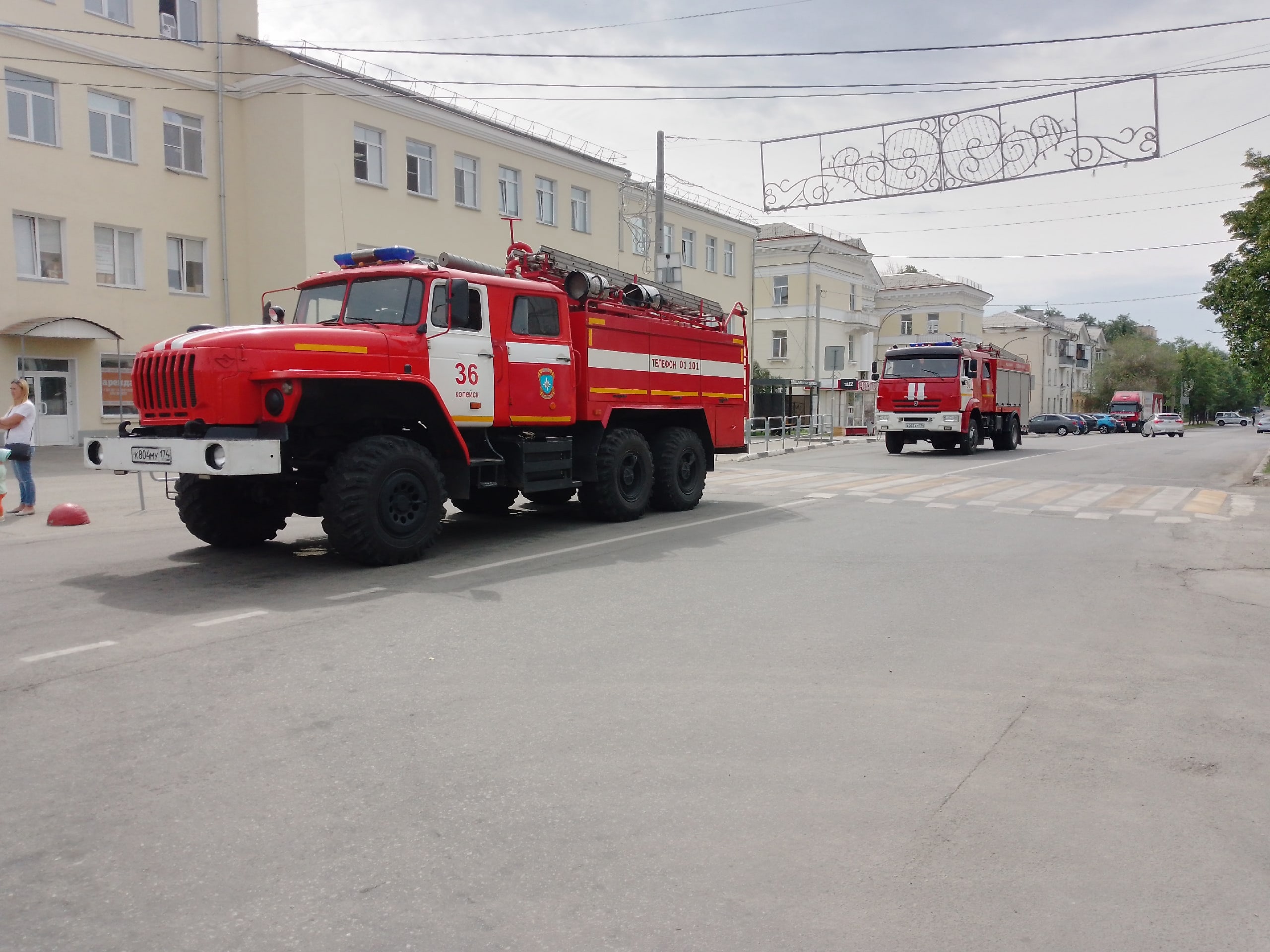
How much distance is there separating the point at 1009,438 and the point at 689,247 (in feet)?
49.1

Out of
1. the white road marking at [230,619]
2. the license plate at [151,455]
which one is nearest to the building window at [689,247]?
the license plate at [151,455]

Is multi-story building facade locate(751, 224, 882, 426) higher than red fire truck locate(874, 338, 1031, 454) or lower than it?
higher

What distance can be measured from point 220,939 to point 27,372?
23.7m

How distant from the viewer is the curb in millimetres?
26453

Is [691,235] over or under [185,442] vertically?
over

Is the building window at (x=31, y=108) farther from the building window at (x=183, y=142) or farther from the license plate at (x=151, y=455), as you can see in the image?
the license plate at (x=151, y=455)

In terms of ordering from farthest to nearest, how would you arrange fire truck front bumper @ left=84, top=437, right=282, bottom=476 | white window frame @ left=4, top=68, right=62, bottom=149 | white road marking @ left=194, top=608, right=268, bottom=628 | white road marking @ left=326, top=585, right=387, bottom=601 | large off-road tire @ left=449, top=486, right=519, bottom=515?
white window frame @ left=4, top=68, right=62, bottom=149, large off-road tire @ left=449, top=486, right=519, bottom=515, fire truck front bumper @ left=84, top=437, right=282, bottom=476, white road marking @ left=326, top=585, right=387, bottom=601, white road marking @ left=194, top=608, right=268, bottom=628

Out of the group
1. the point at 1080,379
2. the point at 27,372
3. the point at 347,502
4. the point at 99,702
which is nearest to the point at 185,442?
the point at 347,502

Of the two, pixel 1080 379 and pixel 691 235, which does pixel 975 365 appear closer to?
pixel 691 235

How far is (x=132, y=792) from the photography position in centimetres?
399

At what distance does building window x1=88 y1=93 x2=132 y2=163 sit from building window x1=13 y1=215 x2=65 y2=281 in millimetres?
2154

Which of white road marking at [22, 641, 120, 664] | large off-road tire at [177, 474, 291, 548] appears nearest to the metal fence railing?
large off-road tire at [177, 474, 291, 548]

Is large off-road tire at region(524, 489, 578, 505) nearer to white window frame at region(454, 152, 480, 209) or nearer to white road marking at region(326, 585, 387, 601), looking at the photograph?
white road marking at region(326, 585, 387, 601)

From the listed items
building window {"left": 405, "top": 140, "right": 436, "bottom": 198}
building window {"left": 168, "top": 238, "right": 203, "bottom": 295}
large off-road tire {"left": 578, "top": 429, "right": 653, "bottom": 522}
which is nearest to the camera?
large off-road tire {"left": 578, "top": 429, "right": 653, "bottom": 522}
